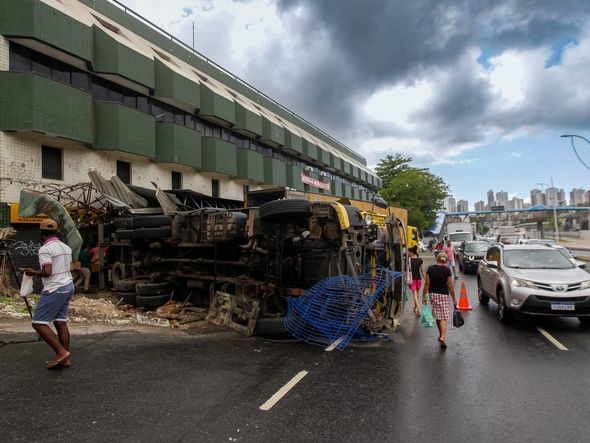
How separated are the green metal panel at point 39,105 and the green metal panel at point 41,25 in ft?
4.57

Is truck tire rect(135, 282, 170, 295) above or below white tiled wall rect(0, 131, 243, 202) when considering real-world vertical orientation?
below

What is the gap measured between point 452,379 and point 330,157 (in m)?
37.8

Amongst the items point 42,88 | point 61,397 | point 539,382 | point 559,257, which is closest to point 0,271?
point 42,88

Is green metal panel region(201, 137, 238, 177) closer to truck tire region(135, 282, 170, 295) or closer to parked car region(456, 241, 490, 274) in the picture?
parked car region(456, 241, 490, 274)

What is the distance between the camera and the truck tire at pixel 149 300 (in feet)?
29.6

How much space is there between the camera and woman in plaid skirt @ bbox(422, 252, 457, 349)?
662 cm

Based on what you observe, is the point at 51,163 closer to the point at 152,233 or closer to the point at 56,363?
the point at 152,233

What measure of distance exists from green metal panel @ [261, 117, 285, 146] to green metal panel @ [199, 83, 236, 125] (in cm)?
498

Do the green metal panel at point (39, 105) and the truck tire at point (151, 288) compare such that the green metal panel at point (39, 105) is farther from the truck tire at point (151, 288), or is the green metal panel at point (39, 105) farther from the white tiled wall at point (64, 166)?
the truck tire at point (151, 288)


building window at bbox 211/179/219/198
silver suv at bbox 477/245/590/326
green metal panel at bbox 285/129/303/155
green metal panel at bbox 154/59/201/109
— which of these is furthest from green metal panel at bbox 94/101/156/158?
green metal panel at bbox 285/129/303/155

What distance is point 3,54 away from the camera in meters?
13.0

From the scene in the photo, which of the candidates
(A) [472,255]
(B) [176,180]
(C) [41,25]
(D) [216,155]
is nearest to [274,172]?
(D) [216,155]

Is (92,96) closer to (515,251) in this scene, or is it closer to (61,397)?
(61,397)

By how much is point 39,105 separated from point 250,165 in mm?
14488
